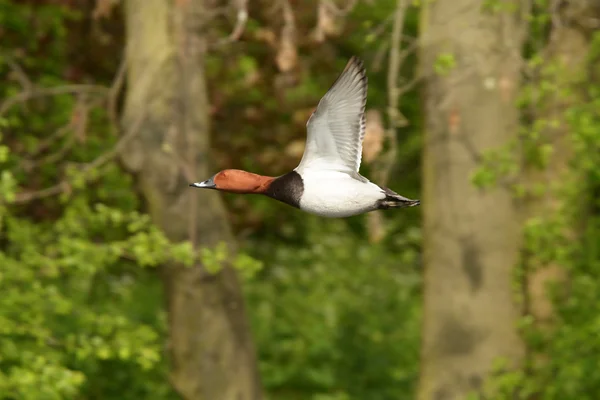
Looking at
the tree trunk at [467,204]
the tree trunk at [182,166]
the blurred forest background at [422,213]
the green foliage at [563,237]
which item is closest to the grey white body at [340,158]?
the blurred forest background at [422,213]

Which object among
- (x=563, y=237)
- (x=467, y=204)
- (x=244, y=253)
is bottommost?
(x=244, y=253)

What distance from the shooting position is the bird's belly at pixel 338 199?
141 inches

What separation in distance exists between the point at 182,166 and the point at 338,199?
451cm

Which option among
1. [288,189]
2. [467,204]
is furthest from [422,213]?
[288,189]

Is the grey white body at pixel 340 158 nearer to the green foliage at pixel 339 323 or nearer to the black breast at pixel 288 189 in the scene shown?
the black breast at pixel 288 189

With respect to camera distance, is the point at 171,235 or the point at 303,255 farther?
Answer: the point at 303,255

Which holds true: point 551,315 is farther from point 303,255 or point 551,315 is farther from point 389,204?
point 389,204

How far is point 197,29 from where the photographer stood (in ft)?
27.0

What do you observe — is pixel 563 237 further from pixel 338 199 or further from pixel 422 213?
pixel 338 199

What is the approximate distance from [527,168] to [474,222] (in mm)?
1268

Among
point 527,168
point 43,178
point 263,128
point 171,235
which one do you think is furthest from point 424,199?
point 263,128

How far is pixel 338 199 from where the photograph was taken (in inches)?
143

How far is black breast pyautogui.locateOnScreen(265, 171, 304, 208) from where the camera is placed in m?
3.70

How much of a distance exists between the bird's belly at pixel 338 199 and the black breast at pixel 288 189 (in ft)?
0.09
